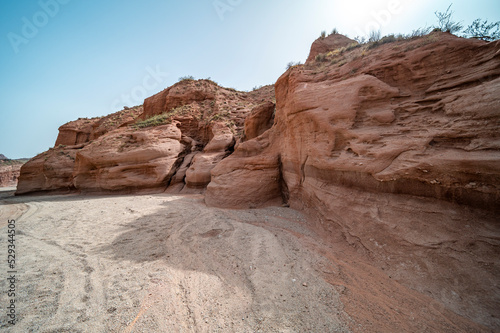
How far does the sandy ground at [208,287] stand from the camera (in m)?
2.04

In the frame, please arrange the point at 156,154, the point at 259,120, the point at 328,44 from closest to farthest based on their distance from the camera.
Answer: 1. the point at 259,120
2. the point at 156,154
3. the point at 328,44

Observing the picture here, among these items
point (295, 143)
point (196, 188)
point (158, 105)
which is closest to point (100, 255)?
point (295, 143)

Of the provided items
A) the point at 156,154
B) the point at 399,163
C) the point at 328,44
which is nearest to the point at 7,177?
the point at 156,154

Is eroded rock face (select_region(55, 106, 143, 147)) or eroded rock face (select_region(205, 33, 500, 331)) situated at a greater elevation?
eroded rock face (select_region(55, 106, 143, 147))

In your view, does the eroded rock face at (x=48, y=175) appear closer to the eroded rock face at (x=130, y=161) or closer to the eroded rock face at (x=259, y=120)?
the eroded rock face at (x=130, y=161)

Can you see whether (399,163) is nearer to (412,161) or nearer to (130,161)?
(412,161)

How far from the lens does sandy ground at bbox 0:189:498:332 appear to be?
6.71ft

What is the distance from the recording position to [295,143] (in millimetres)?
6332

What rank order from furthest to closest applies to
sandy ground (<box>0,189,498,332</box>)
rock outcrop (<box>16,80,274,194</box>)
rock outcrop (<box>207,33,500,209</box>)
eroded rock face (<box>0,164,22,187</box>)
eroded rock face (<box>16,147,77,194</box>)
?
eroded rock face (<box>0,164,22,187</box>) → eroded rock face (<box>16,147,77,194</box>) → rock outcrop (<box>16,80,274,194</box>) → rock outcrop (<box>207,33,500,209</box>) → sandy ground (<box>0,189,498,332</box>)

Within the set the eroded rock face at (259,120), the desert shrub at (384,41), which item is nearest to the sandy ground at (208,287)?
the desert shrub at (384,41)

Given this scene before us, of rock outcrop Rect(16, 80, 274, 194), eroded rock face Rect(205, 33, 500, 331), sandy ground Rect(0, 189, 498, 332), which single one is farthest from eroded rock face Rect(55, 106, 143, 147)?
eroded rock face Rect(205, 33, 500, 331)

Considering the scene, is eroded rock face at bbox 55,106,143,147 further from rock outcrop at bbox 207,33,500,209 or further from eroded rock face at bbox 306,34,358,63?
rock outcrop at bbox 207,33,500,209

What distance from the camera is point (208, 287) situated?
2611 millimetres

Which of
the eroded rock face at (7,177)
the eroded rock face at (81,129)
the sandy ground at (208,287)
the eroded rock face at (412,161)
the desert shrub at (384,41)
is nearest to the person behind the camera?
the sandy ground at (208,287)
